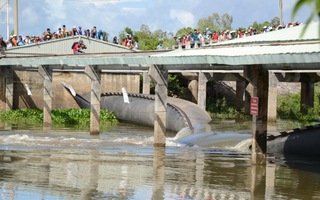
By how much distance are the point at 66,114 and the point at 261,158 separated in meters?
19.7

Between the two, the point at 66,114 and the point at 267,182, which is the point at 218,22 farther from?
the point at 267,182

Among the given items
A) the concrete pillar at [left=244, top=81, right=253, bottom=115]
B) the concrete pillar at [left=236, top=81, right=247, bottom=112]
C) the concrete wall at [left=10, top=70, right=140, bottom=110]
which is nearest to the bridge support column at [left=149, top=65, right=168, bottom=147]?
Result: the concrete wall at [left=10, top=70, right=140, bottom=110]

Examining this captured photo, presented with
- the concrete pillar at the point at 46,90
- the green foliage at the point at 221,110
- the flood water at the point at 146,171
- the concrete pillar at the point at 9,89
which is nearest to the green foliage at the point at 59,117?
the concrete pillar at the point at 9,89

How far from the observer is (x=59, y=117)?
32781mm

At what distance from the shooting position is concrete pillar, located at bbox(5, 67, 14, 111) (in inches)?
1427

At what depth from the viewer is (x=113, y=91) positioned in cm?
4134

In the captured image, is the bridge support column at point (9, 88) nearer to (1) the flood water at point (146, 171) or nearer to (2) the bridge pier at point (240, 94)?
(1) the flood water at point (146, 171)

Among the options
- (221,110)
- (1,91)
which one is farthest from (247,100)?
(1,91)

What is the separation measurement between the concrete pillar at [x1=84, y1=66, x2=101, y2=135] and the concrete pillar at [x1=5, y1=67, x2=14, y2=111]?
41.7ft

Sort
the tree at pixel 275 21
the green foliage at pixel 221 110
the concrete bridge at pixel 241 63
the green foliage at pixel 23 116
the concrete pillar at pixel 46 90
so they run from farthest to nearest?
the tree at pixel 275 21, the green foliage at pixel 221 110, the green foliage at pixel 23 116, the concrete pillar at pixel 46 90, the concrete bridge at pixel 241 63

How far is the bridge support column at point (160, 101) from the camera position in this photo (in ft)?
63.6

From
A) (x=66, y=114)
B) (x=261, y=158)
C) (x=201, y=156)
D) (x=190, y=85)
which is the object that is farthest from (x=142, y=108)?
(x=261, y=158)

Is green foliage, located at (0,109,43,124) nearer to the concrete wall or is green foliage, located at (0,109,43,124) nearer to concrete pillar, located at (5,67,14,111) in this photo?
concrete pillar, located at (5,67,14,111)

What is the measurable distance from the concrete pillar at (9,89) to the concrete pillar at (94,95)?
12.7 m
